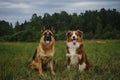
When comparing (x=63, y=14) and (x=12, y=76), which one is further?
(x=63, y=14)

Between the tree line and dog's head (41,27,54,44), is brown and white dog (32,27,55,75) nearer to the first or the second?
dog's head (41,27,54,44)

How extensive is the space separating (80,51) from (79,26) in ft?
216

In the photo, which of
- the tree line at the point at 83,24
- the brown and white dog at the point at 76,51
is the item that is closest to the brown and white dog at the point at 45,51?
the brown and white dog at the point at 76,51

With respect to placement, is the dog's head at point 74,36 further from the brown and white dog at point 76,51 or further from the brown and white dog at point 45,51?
the brown and white dog at point 45,51

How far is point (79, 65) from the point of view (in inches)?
327

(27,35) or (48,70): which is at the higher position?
(48,70)

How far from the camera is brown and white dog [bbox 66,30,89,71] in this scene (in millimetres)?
8117

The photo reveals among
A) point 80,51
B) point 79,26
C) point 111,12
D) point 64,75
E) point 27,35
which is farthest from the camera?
point 111,12

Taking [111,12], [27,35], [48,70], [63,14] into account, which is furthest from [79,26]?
[48,70]

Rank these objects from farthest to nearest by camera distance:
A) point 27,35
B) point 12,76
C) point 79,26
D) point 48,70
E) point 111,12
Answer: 1. point 111,12
2. point 79,26
3. point 27,35
4. point 48,70
5. point 12,76

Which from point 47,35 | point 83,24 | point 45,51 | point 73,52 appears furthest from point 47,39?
point 83,24

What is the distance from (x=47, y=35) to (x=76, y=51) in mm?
979

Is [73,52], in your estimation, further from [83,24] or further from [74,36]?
[83,24]

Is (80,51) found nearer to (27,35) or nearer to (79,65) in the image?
(79,65)
